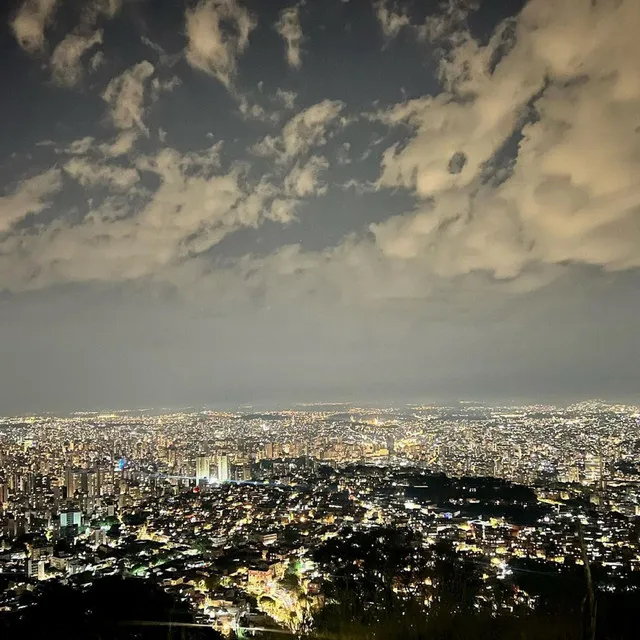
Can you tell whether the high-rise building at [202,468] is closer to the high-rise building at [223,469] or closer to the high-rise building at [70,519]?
the high-rise building at [223,469]

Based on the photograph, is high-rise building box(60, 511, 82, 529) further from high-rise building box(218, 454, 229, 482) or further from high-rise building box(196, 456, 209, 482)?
high-rise building box(196, 456, 209, 482)

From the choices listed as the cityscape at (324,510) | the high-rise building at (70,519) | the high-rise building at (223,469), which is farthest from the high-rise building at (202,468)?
the high-rise building at (70,519)

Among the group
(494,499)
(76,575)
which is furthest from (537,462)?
(76,575)

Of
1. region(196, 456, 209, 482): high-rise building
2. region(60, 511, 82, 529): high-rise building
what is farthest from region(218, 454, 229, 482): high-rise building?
region(60, 511, 82, 529): high-rise building

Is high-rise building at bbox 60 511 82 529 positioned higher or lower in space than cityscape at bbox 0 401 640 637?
lower

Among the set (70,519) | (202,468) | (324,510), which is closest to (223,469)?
(202,468)

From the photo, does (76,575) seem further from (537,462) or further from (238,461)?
(238,461)
